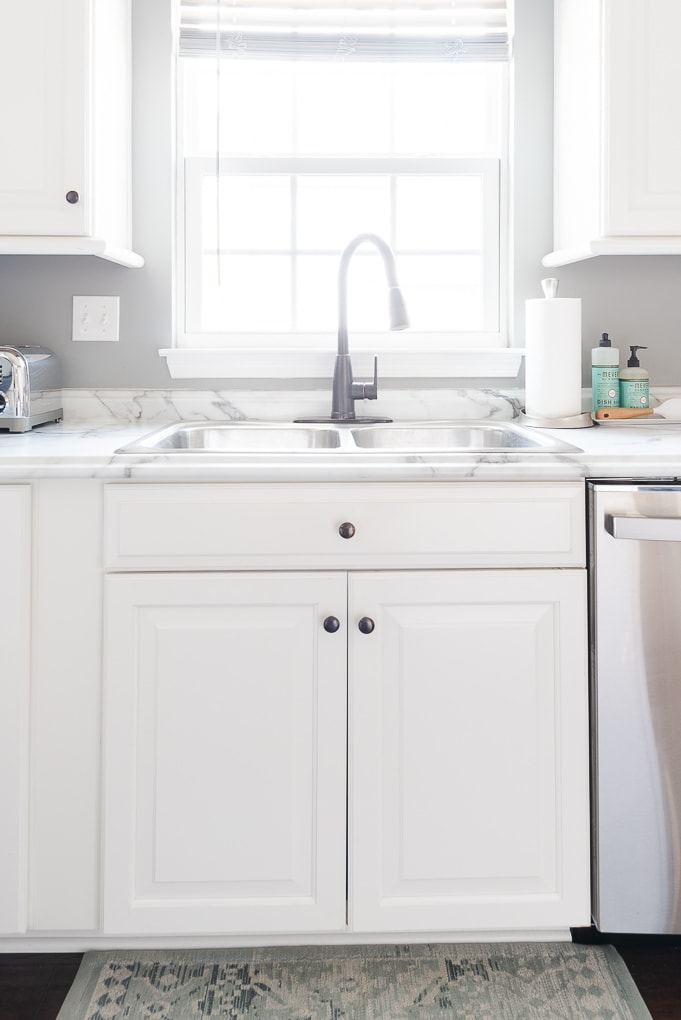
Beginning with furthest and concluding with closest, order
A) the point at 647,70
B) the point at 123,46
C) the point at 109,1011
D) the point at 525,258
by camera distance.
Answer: the point at 525,258, the point at 123,46, the point at 647,70, the point at 109,1011

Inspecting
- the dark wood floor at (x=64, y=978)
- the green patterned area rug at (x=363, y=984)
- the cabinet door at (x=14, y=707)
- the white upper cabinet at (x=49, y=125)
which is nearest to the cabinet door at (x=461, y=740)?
the green patterned area rug at (x=363, y=984)

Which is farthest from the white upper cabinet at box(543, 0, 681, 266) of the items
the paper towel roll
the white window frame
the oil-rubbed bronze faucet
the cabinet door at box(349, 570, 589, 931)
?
the cabinet door at box(349, 570, 589, 931)

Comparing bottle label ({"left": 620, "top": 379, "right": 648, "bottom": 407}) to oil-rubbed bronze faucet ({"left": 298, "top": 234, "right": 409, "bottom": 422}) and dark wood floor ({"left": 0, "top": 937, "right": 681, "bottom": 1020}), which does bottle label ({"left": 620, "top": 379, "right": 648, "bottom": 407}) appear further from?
dark wood floor ({"left": 0, "top": 937, "right": 681, "bottom": 1020})

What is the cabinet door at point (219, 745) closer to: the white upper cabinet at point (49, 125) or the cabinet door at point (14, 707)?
the cabinet door at point (14, 707)

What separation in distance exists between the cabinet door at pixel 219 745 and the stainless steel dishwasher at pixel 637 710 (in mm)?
468

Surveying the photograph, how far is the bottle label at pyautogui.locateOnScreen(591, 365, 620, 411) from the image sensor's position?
2145 millimetres

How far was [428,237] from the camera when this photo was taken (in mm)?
2352

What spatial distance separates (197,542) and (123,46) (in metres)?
1.36

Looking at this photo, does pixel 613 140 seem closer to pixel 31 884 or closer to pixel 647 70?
pixel 647 70

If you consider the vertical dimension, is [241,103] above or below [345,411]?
above

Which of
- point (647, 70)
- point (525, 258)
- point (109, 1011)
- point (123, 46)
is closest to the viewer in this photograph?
point (109, 1011)

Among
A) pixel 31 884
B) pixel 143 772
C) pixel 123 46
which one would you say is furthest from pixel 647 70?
pixel 31 884

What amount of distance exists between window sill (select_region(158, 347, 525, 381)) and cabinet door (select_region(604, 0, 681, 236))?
18.1 inches

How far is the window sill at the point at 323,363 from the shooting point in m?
2.22
